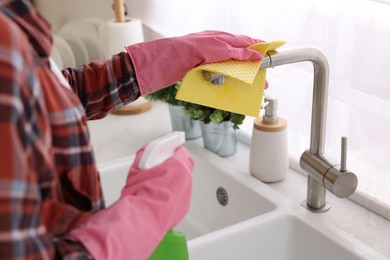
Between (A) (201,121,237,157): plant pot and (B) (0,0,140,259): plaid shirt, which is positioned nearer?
(B) (0,0,140,259): plaid shirt

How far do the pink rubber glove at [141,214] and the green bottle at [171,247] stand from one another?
6.2 inches

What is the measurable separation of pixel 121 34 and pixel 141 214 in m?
1.00

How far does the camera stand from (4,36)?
48 centimetres

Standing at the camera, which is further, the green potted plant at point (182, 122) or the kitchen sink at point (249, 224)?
the green potted plant at point (182, 122)

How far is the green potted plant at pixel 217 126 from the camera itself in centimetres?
119

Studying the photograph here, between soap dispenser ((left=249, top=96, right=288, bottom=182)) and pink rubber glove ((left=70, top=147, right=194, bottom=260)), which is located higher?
pink rubber glove ((left=70, top=147, right=194, bottom=260))

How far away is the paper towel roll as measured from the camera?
1.54 metres

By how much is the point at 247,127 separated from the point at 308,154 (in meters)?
0.38

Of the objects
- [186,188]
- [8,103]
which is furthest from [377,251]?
[8,103]

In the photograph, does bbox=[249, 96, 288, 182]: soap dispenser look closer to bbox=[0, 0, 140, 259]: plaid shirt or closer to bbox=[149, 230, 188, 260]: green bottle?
bbox=[149, 230, 188, 260]: green bottle

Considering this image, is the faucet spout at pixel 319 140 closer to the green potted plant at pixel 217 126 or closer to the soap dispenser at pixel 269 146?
the soap dispenser at pixel 269 146

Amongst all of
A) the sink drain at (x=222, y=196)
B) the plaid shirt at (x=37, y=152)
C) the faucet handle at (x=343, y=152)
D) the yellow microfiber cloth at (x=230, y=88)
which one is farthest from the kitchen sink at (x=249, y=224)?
the plaid shirt at (x=37, y=152)

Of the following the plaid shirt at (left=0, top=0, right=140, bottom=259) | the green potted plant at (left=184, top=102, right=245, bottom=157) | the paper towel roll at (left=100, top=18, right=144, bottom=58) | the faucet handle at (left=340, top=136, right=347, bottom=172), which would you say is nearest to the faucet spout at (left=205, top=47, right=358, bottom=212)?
the faucet handle at (left=340, top=136, right=347, bottom=172)

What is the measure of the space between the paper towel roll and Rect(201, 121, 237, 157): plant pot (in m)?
0.42
